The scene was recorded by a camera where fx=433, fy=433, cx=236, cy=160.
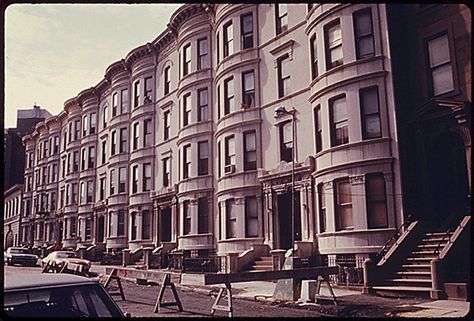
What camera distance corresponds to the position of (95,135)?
13680 mm

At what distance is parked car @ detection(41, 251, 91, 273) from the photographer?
9.52 m

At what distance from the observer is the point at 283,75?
15922mm

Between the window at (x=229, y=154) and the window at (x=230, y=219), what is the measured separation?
130cm

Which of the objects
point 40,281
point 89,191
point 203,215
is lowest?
point 40,281

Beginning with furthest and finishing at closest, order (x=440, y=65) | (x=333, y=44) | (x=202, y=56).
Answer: (x=202, y=56) → (x=333, y=44) → (x=440, y=65)

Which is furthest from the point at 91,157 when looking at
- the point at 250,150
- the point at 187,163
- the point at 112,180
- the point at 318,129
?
the point at 318,129

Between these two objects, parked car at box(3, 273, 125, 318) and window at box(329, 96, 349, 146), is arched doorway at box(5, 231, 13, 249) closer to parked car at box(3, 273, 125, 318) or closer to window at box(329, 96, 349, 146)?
parked car at box(3, 273, 125, 318)

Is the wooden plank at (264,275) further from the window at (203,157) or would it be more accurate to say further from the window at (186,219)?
the window at (186,219)

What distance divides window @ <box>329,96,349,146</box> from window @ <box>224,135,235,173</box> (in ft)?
20.0

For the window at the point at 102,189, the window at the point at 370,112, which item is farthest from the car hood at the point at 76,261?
the window at the point at 370,112

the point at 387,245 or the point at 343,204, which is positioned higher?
the point at 343,204

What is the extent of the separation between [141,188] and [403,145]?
36.9 feet

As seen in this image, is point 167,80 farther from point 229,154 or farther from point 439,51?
point 439,51

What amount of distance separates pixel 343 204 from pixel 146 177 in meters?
8.78
